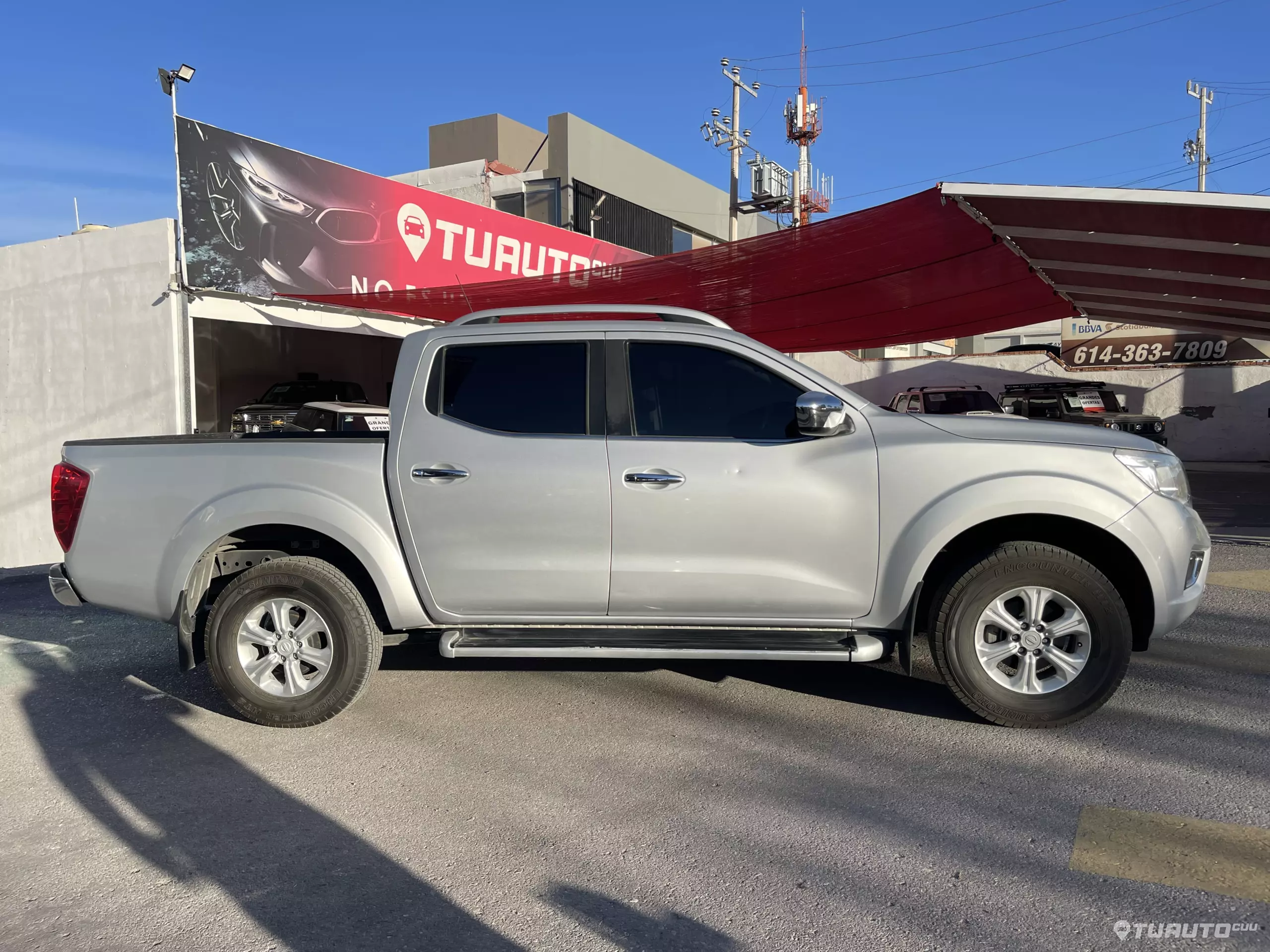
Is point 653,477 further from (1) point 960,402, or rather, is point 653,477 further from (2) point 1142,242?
(1) point 960,402

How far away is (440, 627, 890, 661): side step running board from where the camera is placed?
13.5ft

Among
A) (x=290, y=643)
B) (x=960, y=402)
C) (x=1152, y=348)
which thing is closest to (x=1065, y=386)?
(x=960, y=402)

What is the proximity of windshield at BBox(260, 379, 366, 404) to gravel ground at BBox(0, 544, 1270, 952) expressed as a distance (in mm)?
13951

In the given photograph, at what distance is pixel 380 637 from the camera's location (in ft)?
14.6

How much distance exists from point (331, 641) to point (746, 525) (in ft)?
6.87

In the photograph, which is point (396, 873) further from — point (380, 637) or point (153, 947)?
point (380, 637)

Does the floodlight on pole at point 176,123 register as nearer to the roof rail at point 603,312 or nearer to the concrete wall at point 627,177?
the roof rail at point 603,312

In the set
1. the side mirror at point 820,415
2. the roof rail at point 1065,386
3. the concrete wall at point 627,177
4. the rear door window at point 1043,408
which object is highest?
the concrete wall at point 627,177

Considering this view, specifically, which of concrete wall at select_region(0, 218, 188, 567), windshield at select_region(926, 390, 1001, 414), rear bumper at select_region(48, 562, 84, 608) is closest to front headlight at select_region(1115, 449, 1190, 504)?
rear bumper at select_region(48, 562, 84, 608)

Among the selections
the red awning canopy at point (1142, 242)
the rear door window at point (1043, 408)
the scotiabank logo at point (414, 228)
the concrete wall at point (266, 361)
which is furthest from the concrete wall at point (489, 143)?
the red awning canopy at point (1142, 242)

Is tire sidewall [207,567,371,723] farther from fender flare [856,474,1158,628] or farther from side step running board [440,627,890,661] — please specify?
fender flare [856,474,1158,628]

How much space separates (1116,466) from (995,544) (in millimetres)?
636

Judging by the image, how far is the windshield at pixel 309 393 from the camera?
730 inches

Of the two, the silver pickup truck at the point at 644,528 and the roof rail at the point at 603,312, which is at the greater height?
the roof rail at the point at 603,312
